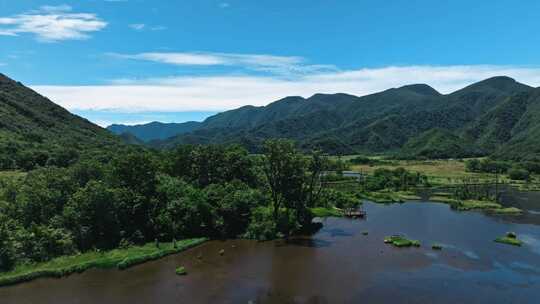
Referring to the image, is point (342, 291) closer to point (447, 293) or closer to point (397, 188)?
point (447, 293)

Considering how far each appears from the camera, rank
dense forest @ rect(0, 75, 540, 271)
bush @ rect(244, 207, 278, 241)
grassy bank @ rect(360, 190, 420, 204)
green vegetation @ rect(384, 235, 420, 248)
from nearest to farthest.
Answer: dense forest @ rect(0, 75, 540, 271)
green vegetation @ rect(384, 235, 420, 248)
bush @ rect(244, 207, 278, 241)
grassy bank @ rect(360, 190, 420, 204)

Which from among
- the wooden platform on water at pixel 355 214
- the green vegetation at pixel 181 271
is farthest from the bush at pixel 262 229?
the wooden platform on water at pixel 355 214

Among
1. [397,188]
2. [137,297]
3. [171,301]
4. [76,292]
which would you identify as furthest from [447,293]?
[397,188]

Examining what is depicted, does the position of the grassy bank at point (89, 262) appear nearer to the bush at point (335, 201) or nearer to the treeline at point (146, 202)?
the treeline at point (146, 202)

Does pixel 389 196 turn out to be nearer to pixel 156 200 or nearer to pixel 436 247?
pixel 436 247

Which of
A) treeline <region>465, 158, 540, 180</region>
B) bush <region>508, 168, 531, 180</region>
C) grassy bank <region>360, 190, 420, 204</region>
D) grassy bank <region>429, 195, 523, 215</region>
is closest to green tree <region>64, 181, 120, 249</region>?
grassy bank <region>360, 190, 420, 204</region>

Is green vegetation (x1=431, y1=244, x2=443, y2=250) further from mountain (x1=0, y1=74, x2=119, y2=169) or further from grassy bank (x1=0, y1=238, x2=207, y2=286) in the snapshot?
mountain (x1=0, y1=74, x2=119, y2=169)

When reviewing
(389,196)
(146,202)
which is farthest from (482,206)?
(146,202)
